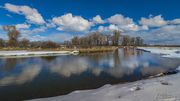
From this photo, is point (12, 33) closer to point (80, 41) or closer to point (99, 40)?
point (80, 41)

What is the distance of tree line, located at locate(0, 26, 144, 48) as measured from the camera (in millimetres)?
69750

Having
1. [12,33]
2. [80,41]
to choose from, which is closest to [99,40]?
[80,41]

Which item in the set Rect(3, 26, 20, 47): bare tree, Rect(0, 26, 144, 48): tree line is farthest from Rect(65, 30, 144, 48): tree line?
Rect(3, 26, 20, 47): bare tree

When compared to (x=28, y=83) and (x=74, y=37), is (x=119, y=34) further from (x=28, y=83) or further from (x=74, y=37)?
(x=28, y=83)

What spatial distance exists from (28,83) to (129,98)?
787 cm

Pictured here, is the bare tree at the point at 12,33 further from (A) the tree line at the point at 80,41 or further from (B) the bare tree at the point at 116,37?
(B) the bare tree at the point at 116,37

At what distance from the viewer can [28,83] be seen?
12.5m

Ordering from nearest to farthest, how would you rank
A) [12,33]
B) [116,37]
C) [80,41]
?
[12,33]
[80,41]
[116,37]

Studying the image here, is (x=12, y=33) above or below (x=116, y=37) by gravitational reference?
above

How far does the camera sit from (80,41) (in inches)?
4031

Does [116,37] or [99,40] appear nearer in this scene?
[99,40]

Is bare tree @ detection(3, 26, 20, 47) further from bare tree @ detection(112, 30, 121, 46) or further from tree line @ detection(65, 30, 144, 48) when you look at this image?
bare tree @ detection(112, 30, 121, 46)

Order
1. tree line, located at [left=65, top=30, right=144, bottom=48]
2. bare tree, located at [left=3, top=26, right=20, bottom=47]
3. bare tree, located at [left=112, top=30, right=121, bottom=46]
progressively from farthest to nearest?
bare tree, located at [left=112, top=30, right=121, bottom=46] < tree line, located at [left=65, top=30, right=144, bottom=48] < bare tree, located at [left=3, top=26, right=20, bottom=47]

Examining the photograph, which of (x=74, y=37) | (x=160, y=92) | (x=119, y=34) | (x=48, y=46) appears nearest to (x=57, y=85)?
(x=160, y=92)
